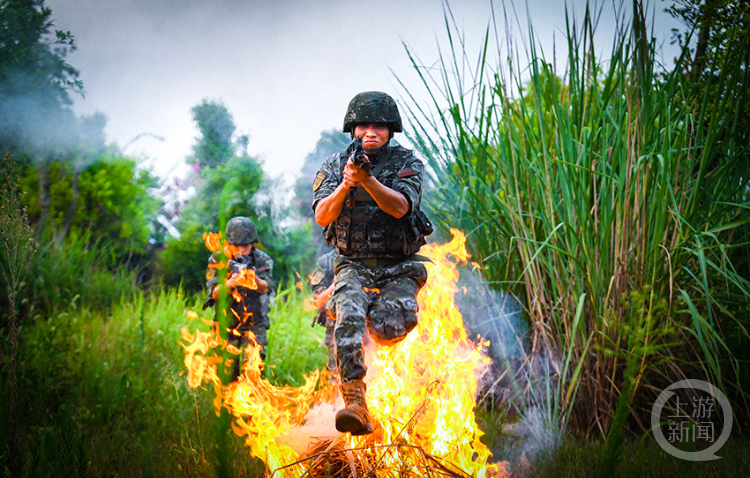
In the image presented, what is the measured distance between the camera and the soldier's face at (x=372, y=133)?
2.49 m

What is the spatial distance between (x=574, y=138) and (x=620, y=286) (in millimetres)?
989

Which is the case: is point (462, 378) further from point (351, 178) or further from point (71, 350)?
point (71, 350)

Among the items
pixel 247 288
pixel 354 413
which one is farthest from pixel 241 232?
pixel 354 413

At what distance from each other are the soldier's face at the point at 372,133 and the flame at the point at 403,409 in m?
0.86

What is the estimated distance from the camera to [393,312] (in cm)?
227

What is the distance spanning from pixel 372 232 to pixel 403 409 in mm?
924

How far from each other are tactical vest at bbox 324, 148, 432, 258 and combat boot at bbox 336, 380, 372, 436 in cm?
65

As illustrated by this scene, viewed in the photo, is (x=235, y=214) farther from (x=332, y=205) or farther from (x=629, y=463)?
(x=629, y=463)

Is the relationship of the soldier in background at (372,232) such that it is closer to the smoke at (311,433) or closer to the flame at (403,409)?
the flame at (403,409)

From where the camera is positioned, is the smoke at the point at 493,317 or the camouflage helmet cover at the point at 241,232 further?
the camouflage helmet cover at the point at 241,232

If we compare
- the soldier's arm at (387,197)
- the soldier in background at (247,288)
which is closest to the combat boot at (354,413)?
the soldier's arm at (387,197)

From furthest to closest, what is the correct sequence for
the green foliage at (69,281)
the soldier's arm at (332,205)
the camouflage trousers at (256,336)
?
the green foliage at (69,281) → the camouflage trousers at (256,336) → the soldier's arm at (332,205)

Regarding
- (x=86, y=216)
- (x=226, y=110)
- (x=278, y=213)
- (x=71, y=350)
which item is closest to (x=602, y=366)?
(x=71, y=350)

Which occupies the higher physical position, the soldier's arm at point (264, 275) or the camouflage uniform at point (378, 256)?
the camouflage uniform at point (378, 256)
